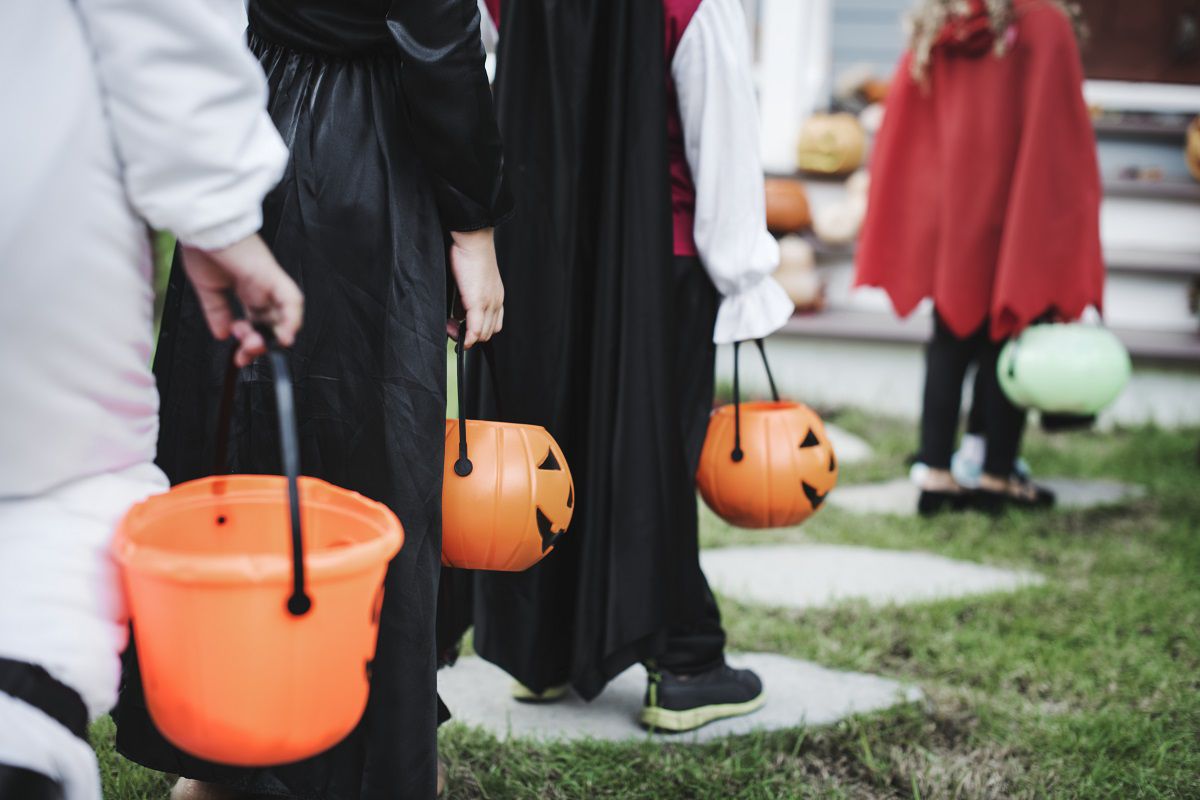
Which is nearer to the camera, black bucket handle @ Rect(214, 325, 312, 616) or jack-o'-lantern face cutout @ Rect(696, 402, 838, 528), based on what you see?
black bucket handle @ Rect(214, 325, 312, 616)

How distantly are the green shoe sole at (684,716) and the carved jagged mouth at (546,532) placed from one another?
64 centimetres

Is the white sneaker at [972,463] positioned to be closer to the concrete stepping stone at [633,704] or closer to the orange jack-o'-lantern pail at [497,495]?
the concrete stepping stone at [633,704]

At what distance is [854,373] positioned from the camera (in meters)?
5.54

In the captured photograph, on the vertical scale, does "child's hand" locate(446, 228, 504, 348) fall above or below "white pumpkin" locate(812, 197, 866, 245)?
above

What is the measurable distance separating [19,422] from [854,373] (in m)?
4.96

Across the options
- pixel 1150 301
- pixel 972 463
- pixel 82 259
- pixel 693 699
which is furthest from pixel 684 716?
pixel 1150 301

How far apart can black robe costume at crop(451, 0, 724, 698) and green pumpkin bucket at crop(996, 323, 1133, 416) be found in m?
1.59

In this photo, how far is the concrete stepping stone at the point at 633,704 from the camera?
2107mm

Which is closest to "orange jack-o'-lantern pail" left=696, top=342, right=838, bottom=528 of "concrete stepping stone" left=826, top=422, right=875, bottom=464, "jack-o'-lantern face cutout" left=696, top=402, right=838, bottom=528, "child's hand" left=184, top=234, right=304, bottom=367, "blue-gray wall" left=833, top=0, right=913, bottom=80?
"jack-o'-lantern face cutout" left=696, top=402, right=838, bottom=528

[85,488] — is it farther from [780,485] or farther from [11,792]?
[780,485]

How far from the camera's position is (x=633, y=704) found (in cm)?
225

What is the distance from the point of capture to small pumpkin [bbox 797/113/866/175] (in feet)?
19.2

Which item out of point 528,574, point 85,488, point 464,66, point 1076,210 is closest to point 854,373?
point 1076,210

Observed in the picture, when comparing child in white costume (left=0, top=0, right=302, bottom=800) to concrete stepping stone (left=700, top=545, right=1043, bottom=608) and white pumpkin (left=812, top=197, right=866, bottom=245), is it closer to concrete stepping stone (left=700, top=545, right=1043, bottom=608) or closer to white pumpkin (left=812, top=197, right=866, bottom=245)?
concrete stepping stone (left=700, top=545, right=1043, bottom=608)
